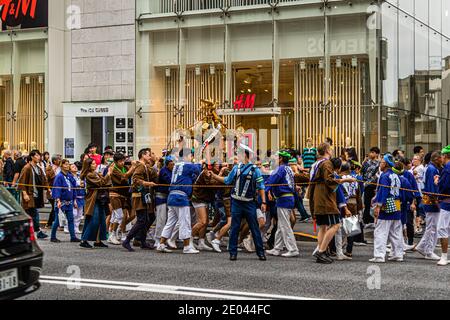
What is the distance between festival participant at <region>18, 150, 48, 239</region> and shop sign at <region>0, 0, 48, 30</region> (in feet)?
47.8

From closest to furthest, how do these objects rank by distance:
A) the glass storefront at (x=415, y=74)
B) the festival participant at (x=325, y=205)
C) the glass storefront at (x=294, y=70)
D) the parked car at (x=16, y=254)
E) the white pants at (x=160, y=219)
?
the parked car at (x=16, y=254)
the festival participant at (x=325, y=205)
the white pants at (x=160, y=219)
the glass storefront at (x=294, y=70)
the glass storefront at (x=415, y=74)

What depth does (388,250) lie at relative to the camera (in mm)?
12516

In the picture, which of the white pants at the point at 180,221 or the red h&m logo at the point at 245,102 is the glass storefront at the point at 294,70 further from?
the white pants at the point at 180,221

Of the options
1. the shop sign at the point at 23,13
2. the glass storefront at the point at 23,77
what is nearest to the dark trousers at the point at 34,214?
the glass storefront at the point at 23,77

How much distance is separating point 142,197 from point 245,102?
11982mm

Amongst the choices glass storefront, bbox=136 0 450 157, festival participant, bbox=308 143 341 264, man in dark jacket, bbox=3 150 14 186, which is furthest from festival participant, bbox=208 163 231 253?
man in dark jacket, bbox=3 150 14 186

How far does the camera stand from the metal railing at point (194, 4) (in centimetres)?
2434

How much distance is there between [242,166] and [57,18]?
Answer: 62.3ft

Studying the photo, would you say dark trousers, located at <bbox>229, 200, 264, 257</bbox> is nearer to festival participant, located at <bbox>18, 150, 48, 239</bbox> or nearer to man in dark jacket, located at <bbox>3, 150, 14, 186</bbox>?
festival participant, located at <bbox>18, 150, 48, 239</bbox>

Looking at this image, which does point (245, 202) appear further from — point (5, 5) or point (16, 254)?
point (5, 5)

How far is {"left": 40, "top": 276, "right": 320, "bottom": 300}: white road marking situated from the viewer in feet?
26.9

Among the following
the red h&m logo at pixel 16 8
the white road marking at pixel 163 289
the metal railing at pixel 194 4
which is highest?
the red h&m logo at pixel 16 8

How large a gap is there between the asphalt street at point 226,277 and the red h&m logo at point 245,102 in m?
12.2

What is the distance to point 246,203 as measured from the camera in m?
11.5
